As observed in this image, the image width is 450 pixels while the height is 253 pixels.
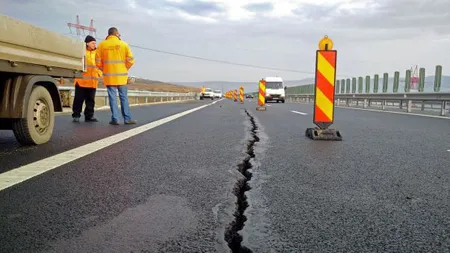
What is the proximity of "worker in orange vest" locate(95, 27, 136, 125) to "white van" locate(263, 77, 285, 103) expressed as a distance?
2349 cm

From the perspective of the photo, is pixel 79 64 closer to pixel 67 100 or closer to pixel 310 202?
pixel 310 202

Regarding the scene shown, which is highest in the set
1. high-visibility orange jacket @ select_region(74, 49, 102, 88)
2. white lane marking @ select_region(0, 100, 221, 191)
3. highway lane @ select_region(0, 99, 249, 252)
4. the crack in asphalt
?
high-visibility orange jacket @ select_region(74, 49, 102, 88)

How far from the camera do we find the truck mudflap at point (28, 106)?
4020mm

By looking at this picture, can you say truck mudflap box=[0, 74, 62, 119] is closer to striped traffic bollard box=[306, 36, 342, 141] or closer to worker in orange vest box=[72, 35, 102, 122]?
worker in orange vest box=[72, 35, 102, 122]

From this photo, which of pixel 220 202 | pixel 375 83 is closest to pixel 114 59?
pixel 220 202

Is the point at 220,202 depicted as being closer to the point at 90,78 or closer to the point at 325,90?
the point at 325,90

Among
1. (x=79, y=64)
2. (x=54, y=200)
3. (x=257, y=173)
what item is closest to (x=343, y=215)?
(x=257, y=173)

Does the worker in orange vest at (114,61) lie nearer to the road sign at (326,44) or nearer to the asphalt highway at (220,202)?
the asphalt highway at (220,202)

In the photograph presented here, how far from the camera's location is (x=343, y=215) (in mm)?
2123

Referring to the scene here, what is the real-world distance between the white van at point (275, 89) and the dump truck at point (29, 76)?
25.8 metres

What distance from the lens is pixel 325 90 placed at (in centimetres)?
571

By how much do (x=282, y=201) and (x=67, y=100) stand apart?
959cm

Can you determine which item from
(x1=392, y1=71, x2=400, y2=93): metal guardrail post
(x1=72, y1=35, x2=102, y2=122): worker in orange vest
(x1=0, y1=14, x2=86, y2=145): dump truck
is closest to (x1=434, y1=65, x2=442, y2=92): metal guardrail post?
(x1=392, y1=71, x2=400, y2=93): metal guardrail post

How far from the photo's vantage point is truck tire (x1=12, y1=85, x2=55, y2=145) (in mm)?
4242
